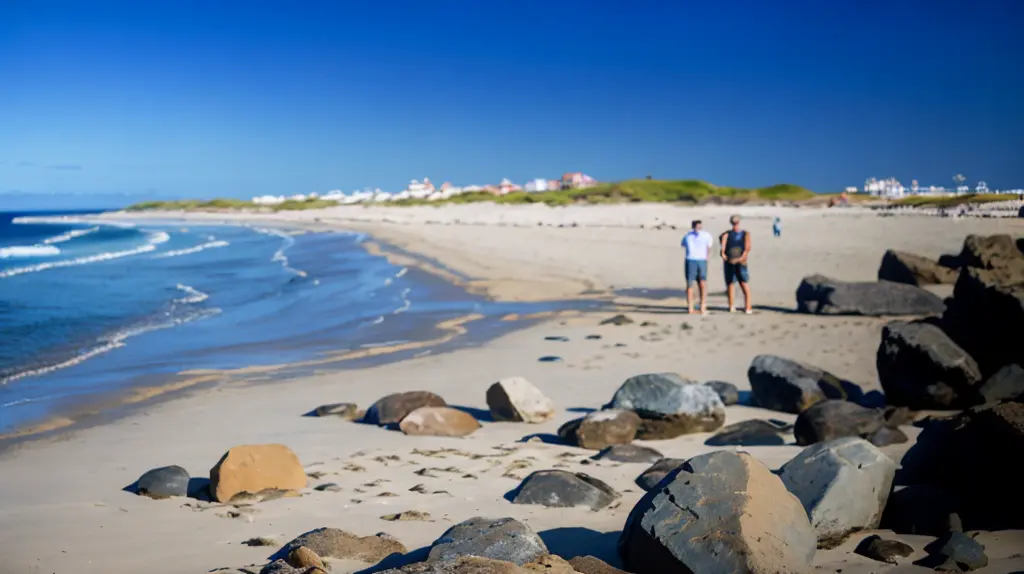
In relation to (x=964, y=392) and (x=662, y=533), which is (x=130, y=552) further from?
(x=964, y=392)

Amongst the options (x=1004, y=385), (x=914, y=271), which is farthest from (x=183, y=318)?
(x=1004, y=385)

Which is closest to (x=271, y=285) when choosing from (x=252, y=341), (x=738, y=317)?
(x=252, y=341)

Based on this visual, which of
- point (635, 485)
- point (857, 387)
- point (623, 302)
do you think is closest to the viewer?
point (635, 485)

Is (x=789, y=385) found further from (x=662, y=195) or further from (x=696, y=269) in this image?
(x=662, y=195)

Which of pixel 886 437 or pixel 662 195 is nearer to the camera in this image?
pixel 886 437

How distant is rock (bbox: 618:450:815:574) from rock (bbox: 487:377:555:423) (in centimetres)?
373

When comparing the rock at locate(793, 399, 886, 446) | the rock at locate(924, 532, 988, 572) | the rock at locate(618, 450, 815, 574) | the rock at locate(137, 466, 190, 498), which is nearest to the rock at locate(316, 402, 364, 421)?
the rock at locate(137, 466, 190, 498)

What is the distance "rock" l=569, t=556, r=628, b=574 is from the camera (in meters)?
3.98

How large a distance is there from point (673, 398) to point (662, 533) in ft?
11.4

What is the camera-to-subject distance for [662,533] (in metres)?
4.10

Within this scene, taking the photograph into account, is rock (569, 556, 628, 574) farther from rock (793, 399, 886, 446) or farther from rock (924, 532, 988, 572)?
rock (793, 399, 886, 446)

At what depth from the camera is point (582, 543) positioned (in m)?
4.85

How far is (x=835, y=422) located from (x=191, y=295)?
61.6ft

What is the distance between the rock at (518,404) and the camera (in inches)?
321
